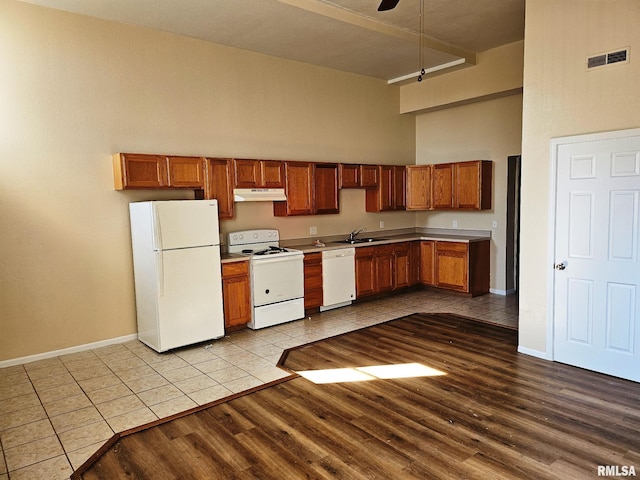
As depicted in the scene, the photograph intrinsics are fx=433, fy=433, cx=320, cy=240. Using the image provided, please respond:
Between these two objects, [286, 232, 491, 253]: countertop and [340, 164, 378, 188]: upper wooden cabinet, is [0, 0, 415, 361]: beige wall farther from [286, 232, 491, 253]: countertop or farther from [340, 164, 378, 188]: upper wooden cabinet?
[340, 164, 378, 188]: upper wooden cabinet

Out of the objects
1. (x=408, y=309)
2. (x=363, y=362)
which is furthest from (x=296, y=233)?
(x=363, y=362)

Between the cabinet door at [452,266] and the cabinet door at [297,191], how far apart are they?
2.24 m

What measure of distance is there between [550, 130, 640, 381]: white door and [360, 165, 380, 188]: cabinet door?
313 cm

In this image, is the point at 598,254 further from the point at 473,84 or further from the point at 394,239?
the point at 473,84

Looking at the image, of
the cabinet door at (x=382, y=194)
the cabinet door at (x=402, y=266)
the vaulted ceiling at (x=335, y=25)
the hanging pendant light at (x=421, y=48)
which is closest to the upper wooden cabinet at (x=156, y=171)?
the vaulted ceiling at (x=335, y=25)

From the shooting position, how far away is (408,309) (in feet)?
19.8

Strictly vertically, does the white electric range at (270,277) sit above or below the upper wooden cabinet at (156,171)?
below

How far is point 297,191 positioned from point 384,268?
1817 mm

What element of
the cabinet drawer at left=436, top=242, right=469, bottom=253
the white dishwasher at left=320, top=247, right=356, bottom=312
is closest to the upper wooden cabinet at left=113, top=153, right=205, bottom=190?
the white dishwasher at left=320, top=247, right=356, bottom=312

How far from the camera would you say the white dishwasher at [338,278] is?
5.87 m

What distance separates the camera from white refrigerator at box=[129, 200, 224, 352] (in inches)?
171

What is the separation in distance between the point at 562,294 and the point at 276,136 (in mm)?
3910

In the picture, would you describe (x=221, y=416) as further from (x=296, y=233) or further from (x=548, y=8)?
(x=548, y=8)

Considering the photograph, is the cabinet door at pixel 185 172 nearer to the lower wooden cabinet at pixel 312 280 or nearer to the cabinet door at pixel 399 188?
the lower wooden cabinet at pixel 312 280
